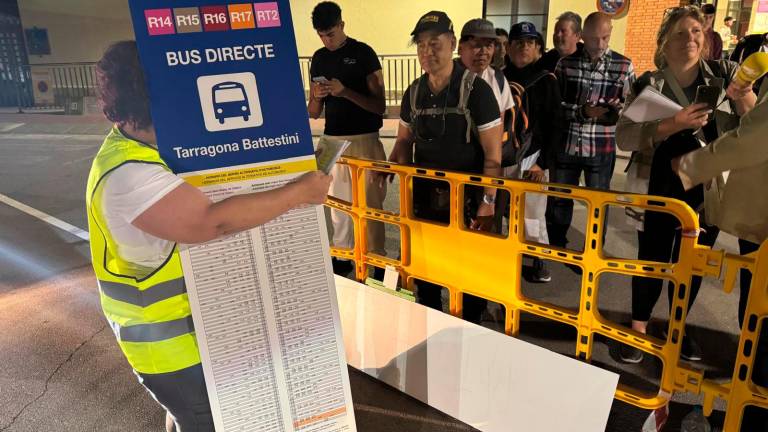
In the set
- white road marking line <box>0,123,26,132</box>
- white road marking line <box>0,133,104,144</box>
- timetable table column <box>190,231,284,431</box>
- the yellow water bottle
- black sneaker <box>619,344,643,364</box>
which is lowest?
black sneaker <box>619,344,643,364</box>

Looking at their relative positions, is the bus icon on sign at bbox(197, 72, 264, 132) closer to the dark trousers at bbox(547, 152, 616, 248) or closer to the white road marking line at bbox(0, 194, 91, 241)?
the dark trousers at bbox(547, 152, 616, 248)

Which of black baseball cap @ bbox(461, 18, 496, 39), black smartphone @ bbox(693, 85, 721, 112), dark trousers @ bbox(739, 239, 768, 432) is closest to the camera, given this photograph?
dark trousers @ bbox(739, 239, 768, 432)

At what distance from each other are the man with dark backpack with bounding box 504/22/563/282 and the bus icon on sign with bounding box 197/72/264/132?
2.48 m

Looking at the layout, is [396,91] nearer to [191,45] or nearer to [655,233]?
[655,233]

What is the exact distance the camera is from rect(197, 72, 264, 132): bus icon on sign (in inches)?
63.6

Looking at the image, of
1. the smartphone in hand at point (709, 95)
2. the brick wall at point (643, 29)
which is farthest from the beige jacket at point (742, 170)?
the brick wall at point (643, 29)

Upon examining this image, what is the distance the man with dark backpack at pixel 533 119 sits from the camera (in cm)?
400

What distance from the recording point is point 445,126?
9.56 feet

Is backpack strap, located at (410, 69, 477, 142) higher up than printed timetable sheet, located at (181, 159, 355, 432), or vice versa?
backpack strap, located at (410, 69, 477, 142)

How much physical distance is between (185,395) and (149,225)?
639mm

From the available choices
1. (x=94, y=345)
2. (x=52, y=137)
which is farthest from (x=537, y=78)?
(x=52, y=137)

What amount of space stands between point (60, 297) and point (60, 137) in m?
9.37

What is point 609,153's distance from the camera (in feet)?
13.2

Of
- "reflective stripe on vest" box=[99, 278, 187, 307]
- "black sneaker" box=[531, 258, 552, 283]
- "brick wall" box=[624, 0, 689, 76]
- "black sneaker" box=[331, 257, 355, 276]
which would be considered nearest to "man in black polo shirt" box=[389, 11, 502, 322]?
"black sneaker" box=[331, 257, 355, 276]
